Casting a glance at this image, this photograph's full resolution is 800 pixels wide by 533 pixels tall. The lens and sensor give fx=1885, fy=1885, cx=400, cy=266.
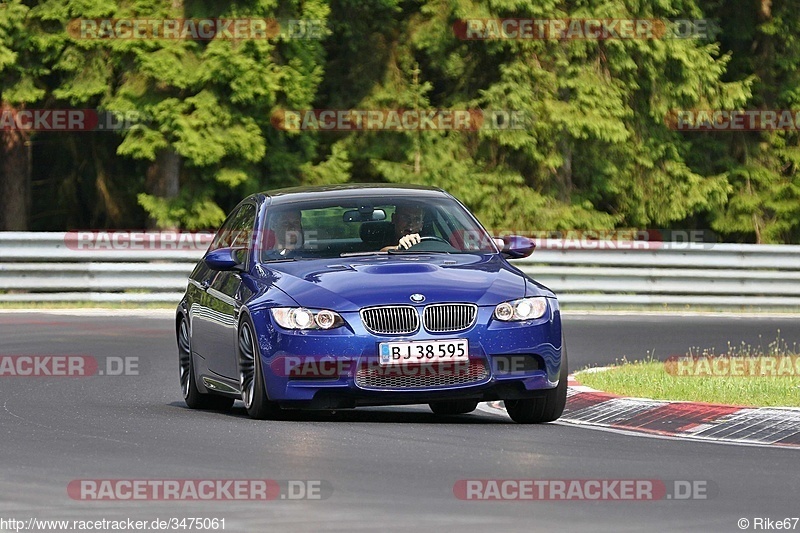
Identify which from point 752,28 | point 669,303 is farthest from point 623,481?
point 752,28

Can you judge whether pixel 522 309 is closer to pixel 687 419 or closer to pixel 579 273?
pixel 687 419

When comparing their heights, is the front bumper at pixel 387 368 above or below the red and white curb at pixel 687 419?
above

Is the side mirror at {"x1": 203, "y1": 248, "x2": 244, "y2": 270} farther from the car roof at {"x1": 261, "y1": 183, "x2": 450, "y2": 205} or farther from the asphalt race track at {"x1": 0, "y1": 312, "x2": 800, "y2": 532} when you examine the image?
the asphalt race track at {"x1": 0, "y1": 312, "x2": 800, "y2": 532}

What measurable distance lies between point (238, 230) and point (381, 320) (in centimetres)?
254

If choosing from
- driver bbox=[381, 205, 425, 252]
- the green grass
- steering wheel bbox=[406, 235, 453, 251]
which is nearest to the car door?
driver bbox=[381, 205, 425, 252]

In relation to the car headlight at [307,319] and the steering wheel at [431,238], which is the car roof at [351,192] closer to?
the steering wheel at [431,238]

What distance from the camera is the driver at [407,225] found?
12648 mm

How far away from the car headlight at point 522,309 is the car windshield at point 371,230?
3.85 feet

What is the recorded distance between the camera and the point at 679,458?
10.1 meters

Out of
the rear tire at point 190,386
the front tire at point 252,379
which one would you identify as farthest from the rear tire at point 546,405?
the rear tire at point 190,386

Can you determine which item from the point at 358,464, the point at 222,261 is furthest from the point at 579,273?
the point at 358,464

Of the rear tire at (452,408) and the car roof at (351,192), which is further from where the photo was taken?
the car roof at (351,192)

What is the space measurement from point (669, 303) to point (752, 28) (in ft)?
46.4

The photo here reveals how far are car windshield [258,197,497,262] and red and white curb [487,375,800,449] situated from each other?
1.33m
